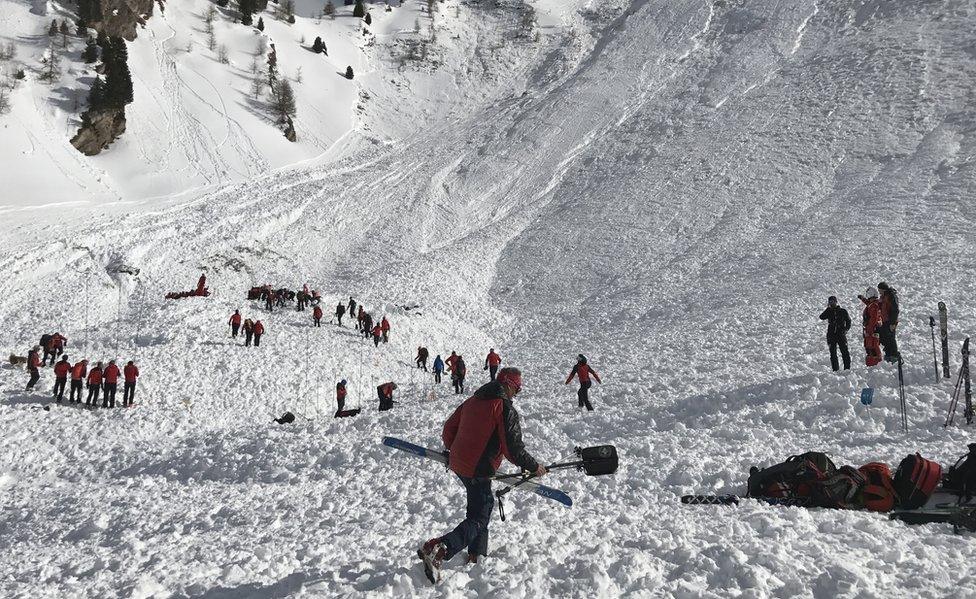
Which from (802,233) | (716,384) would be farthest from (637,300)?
(716,384)

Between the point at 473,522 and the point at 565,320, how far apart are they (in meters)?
22.7

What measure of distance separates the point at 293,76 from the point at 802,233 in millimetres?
51465

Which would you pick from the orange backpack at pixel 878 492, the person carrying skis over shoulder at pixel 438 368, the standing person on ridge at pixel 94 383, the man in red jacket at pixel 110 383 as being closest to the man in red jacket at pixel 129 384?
the man in red jacket at pixel 110 383

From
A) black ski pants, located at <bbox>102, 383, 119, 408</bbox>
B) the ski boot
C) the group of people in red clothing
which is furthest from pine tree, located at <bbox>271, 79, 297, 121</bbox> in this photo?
the ski boot

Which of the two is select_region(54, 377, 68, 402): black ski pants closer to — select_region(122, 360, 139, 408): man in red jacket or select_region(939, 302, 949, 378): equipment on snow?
select_region(122, 360, 139, 408): man in red jacket

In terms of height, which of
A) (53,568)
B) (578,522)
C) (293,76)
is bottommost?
(53,568)

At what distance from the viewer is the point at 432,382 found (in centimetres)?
2188

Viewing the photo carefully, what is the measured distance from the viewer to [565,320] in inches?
1077

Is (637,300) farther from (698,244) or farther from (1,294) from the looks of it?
(1,294)

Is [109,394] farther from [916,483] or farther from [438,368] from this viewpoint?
[916,483]

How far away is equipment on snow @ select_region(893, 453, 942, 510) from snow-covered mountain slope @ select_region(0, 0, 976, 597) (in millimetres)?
752

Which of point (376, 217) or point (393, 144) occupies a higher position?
point (393, 144)

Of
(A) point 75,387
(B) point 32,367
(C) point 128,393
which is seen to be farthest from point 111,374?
(B) point 32,367

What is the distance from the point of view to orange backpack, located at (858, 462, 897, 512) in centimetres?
621
